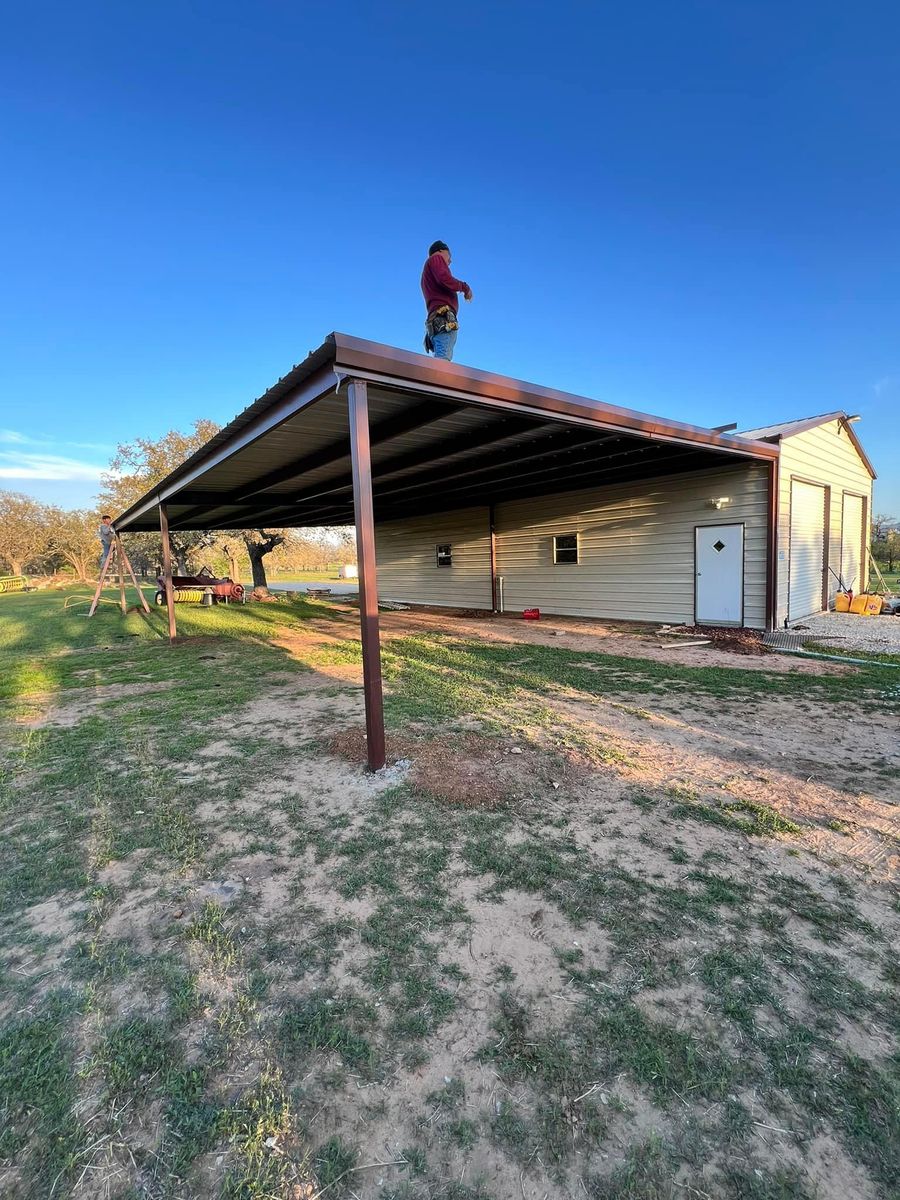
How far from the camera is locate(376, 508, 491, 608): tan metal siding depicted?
45.7 ft

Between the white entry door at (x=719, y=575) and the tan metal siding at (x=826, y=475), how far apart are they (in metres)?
0.60

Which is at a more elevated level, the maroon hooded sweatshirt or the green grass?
the maroon hooded sweatshirt

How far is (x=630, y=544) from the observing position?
1045 centimetres

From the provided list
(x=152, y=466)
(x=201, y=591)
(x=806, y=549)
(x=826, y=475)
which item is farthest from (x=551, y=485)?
(x=152, y=466)

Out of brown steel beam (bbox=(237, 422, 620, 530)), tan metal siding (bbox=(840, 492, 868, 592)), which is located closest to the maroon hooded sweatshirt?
brown steel beam (bbox=(237, 422, 620, 530))

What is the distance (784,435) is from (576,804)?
8.21 metres

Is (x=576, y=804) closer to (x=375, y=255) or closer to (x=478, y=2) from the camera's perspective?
(x=478, y=2)

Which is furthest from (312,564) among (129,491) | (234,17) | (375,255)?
(234,17)

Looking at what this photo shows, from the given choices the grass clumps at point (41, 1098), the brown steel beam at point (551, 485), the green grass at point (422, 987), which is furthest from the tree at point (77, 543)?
the grass clumps at point (41, 1098)

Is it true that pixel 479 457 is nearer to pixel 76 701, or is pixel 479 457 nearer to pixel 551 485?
pixel 551 485

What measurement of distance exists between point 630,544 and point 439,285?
7.15 m

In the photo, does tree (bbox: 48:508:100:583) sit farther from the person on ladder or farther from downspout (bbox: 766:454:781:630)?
downspout (bbox: 766:454:781:630)

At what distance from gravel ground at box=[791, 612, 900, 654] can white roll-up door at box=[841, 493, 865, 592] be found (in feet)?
6.76

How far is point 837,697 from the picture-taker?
16.5 ft
